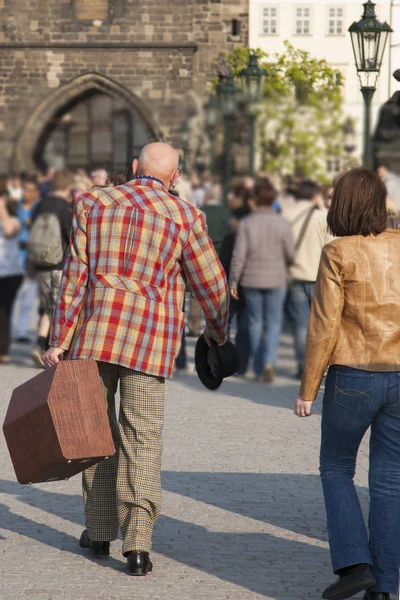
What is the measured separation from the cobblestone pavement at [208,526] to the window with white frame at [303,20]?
43693 mm

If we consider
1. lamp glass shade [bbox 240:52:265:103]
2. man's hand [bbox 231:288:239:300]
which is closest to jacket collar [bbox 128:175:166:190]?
man's hand [bbox 231:288:239:300]

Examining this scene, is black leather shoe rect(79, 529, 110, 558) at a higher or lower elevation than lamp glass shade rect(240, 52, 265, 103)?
lower

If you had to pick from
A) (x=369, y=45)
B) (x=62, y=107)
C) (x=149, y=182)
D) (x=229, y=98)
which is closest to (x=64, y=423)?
(x=149, y=182)

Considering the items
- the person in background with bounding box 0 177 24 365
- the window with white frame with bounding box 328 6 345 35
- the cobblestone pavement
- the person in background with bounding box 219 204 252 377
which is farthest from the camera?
the window with white frame with bounding box 328 6 345 35

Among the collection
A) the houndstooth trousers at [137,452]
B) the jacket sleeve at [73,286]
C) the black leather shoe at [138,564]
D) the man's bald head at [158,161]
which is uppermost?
the man's bald head at [158,161]

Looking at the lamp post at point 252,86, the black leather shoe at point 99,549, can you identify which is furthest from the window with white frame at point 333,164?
the black leather shoe at point 99,549

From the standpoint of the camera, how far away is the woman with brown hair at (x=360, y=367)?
4527 mm

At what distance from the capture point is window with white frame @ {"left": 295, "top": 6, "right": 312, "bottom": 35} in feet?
168

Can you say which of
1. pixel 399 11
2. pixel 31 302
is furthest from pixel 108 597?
pixel 399 11

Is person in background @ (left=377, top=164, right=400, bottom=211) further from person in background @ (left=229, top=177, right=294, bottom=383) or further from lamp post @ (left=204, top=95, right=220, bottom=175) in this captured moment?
lamp post @ (left=204, top=95, right=220, bottom=175)

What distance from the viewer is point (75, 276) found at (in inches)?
200

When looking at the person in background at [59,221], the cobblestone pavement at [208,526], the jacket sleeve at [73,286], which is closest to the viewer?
the cobblestone pavement at [208,526]

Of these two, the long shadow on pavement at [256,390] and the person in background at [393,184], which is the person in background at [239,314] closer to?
the long shadow on pavement at [256,390]

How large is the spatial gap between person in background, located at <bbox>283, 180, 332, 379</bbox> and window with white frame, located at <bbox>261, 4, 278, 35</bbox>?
34.0 meters
